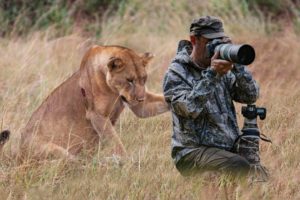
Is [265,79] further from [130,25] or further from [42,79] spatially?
[130,25]

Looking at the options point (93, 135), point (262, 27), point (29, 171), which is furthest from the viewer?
point (262, 27)

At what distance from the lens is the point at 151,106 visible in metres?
6.86

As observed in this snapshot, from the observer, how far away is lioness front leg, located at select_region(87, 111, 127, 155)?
659 cm

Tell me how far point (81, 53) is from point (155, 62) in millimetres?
1082

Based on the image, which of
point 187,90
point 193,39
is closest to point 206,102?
point 187,90

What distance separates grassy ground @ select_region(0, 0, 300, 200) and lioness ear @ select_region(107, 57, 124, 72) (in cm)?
55

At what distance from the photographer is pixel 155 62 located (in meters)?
10.2

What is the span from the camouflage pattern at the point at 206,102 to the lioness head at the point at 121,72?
54.3 inches

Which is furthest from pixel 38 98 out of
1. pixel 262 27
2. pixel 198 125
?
pixel 262 27

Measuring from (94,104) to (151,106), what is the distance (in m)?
0.42

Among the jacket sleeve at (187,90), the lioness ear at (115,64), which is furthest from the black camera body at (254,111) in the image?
the lioness ear at (115,64)

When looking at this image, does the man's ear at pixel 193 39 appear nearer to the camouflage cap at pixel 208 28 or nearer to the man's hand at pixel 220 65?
the camouflage cap at pixel 208 28

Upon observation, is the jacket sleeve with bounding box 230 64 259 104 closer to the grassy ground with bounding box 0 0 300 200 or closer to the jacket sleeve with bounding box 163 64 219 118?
the jacket sleeve with bounding box 163 64 219 118

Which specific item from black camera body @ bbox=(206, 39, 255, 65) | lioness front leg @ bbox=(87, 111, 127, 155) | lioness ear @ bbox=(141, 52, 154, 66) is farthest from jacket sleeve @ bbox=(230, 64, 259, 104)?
lioness ear @ bbox=(141, 52, 154, 66)
